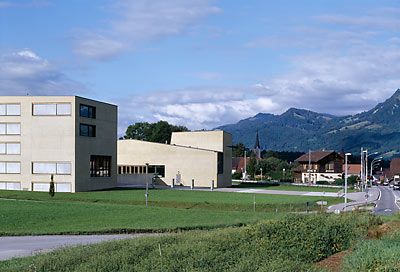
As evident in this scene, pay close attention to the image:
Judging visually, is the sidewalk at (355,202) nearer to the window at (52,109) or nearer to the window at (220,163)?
the window at (220,163)

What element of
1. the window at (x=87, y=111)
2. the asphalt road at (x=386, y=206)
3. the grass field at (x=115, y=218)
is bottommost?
the asphalt road at (x=386, y=206)

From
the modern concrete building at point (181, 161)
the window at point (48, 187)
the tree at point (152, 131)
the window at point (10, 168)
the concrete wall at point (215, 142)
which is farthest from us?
the tree at point (152, 131)

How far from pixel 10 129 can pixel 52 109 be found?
6.75 metres

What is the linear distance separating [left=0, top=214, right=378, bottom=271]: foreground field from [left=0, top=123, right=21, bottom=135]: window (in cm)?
4950

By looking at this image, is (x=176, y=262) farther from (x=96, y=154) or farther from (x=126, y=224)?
(x=96, y=154)

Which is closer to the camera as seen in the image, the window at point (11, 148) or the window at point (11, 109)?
the window at point (11, 148)

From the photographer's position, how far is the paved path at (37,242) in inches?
714

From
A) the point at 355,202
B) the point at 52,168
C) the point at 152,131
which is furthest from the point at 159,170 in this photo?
the point at 152,131

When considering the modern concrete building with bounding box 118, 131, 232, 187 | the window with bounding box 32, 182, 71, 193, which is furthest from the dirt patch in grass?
the modern concrete building with bounding box 118, 131, 232, 187

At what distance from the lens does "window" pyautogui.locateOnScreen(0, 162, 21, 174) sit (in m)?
60.2

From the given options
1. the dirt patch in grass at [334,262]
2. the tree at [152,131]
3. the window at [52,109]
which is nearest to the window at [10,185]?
the window at [52,109]

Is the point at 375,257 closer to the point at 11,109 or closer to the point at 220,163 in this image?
the point at 11,109

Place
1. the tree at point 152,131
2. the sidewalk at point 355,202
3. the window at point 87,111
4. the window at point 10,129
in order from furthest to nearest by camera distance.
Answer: the tree at point 152,131, the window at point 87,111, the window at point 10,129, the sidewalk at point 355,202

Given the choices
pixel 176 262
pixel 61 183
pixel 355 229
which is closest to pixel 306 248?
pixel 355 229
